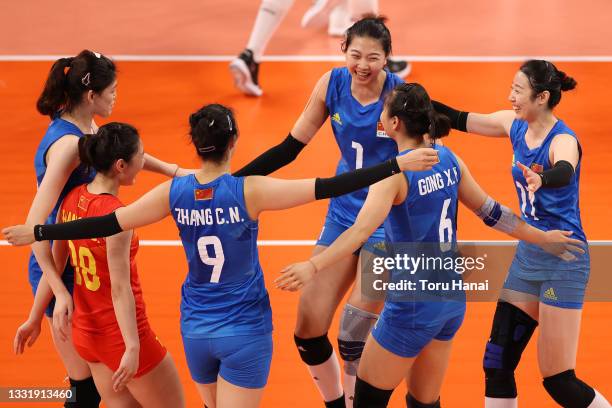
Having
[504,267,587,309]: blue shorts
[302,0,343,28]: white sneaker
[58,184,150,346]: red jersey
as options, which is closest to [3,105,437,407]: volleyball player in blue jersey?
[58,184,150,346]: red jersey

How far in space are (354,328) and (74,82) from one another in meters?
2.06

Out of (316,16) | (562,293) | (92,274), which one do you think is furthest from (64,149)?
(316,16)

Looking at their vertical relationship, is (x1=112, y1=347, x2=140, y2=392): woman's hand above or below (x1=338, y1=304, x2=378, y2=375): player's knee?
below

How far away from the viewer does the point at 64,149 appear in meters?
4.93

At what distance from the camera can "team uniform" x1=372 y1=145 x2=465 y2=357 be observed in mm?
4648

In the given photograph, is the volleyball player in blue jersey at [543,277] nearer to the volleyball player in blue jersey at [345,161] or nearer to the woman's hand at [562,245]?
the woman's hand at [562,245]

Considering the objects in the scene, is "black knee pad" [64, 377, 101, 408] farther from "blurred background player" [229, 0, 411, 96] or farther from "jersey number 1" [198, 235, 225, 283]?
"blurred background player" [229, 0, 411, 96]

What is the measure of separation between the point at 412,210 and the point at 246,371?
111 cm

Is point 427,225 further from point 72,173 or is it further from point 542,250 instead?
point 72,173

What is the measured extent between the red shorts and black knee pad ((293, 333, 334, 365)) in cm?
96

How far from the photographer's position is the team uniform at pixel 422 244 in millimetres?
4648

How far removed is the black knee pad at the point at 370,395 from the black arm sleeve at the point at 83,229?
1465mm

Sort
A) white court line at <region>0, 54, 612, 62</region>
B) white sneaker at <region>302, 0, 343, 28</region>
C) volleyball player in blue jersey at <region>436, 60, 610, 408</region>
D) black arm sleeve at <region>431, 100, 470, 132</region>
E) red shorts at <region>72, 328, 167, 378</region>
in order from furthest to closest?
white sneaker at <region>302, 0, 343, 28</region> → white court line at <region>0, 54, 612, 62</region> → black arm sleeve at <region>431, 100, 470, 132</region> → volleyball player in blue jersey at <region>436, 60, 610, 408</region> → red shorts at <region>72, 328, 167, 378</region>

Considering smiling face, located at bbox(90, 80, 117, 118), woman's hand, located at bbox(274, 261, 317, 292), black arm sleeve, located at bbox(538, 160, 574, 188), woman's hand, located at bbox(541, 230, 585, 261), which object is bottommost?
woman's hand, located at bbox(274, 261, 317, 292)
